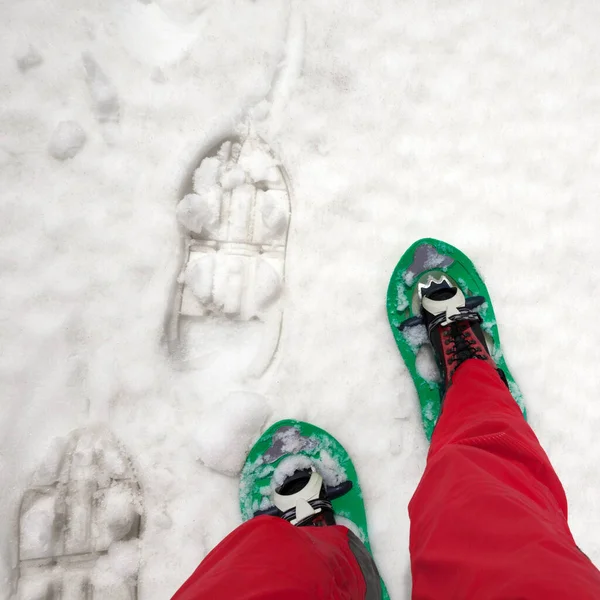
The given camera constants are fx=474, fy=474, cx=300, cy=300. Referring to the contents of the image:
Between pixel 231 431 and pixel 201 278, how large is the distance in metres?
0.36

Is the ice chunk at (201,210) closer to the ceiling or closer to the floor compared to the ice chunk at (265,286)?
closer to the ceiling

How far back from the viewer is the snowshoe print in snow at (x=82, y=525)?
1.01 meters

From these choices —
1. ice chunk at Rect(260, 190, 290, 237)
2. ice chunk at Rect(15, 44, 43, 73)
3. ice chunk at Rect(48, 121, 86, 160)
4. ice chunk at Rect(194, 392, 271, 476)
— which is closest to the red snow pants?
ice chunk at Rect(194, 392, 271, 476)

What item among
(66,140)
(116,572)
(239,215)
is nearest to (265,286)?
(239,215)

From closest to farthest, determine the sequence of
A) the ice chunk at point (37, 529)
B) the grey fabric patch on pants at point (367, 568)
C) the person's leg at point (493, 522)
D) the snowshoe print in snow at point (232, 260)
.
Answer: the person's leg at point (493, 522) < the grey fabric patch on pants at point (367, 568) < the ice chunk at point (37, 529) < the snowshoe print in snow at point (232, 260)

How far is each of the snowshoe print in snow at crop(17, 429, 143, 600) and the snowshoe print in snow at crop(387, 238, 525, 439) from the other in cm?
69

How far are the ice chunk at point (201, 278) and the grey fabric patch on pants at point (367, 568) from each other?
1.98ft

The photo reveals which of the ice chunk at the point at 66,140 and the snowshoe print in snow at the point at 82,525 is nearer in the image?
the snowshoe print in snow at the point at 82,525

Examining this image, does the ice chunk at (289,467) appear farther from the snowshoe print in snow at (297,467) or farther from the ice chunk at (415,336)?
the ice chunk at (415,336)

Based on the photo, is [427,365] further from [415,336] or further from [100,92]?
[100,92]

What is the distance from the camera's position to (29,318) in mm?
1071

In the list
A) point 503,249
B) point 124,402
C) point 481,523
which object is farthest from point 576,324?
point 124,402

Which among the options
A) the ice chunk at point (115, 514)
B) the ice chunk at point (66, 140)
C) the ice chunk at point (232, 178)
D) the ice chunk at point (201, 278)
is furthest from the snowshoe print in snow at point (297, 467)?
the ice chunk at point (66, 140)

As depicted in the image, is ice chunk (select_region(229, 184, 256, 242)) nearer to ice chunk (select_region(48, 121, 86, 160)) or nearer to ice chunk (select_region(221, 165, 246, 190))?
ice chunk (select_region(221, 165, 246, 190))
